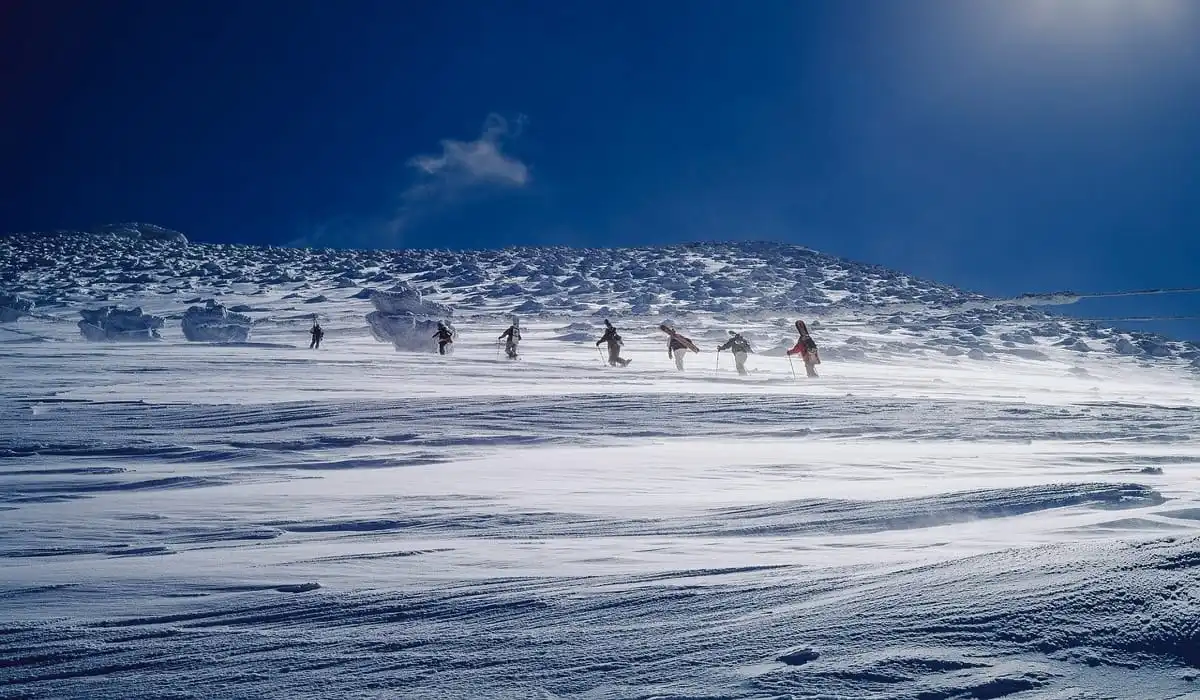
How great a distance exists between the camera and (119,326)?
2308 cm

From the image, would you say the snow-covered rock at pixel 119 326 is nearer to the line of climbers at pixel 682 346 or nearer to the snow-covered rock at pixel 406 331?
the line of climbers at pixel 682 346

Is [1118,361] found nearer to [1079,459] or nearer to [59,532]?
[1079,459]

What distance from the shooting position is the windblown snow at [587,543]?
5.79 feet

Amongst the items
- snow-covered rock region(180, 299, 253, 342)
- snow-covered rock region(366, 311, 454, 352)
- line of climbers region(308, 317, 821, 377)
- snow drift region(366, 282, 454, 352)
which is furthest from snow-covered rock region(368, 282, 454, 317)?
snow-covered rock region(180, 299, 253, 342)

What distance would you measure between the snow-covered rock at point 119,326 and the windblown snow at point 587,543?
1377 cm

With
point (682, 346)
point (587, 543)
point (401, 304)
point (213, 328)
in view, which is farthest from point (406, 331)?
point (587, 543)

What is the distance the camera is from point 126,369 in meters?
11.7

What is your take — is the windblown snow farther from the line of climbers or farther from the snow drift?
the snow drift

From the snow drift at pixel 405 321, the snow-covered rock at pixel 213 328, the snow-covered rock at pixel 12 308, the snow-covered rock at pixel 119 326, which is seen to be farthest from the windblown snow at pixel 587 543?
the snow-covered rock at pixel 12 308

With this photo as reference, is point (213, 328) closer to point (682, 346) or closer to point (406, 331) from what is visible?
point (406, 331)

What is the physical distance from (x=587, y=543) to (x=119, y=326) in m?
25.2

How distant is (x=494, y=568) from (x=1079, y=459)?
4718 mm

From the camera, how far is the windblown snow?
69.5 inches

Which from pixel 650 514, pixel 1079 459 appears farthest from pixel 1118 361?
pixel 650 514
